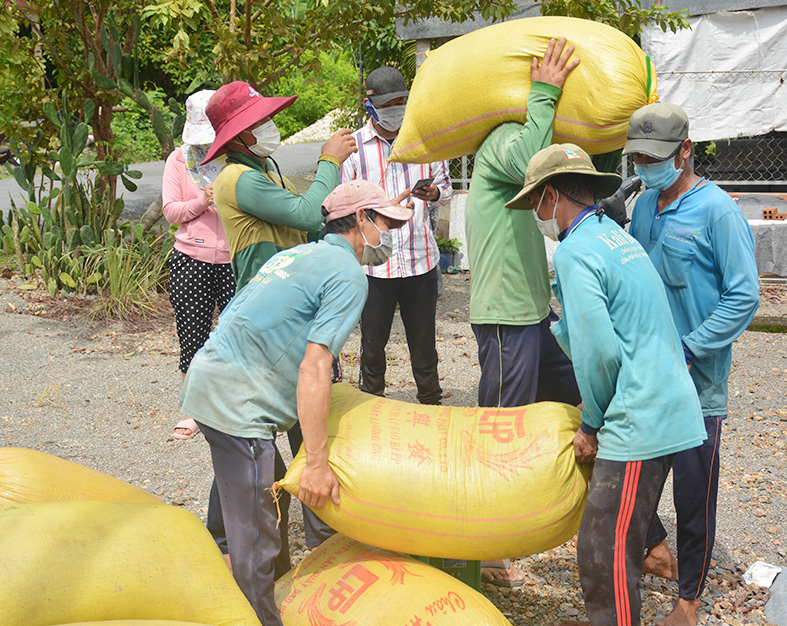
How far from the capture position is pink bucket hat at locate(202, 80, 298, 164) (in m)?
3.21

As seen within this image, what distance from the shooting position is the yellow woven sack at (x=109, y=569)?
2.02 metres

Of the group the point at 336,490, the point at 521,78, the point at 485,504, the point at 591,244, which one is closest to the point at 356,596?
the point at 336,490

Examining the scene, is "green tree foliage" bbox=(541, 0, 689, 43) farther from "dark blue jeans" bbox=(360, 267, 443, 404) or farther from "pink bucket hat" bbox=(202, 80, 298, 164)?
"pink bucket hat" bbox=(202, 80, 298, 164)

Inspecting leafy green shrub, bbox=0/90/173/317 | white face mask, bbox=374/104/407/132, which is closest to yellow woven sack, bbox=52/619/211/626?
white face mask, bbox=374/104/407/132

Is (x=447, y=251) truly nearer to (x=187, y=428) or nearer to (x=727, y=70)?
(x=727, y=70)

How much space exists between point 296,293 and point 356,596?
98 cm

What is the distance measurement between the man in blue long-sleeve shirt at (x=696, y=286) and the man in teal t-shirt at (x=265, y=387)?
1174 mm

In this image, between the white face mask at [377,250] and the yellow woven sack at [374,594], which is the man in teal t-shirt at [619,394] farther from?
the white face mask at [377,250]

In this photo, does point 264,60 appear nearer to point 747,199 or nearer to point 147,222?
point 147,222

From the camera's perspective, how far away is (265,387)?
252 centimetres

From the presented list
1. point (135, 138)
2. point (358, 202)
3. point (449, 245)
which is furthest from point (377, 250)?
point (135, 138)

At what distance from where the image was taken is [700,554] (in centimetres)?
285

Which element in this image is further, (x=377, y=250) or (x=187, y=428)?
(x=187, y=428)

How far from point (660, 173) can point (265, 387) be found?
5.28 feet
